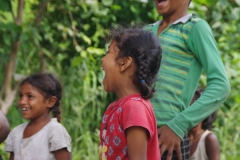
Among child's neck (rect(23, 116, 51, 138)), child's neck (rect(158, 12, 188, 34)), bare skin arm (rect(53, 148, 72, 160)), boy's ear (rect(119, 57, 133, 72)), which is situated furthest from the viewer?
child's neck (rect(23, 116, 51, 138))

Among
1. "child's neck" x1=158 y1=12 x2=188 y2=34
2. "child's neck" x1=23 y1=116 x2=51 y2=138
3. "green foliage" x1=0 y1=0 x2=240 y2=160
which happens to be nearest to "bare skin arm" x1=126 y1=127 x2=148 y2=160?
"child's neck" x1=158 y1=12 x2=188 y2=34

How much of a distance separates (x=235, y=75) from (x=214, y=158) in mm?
1714

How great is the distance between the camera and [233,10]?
5727mm

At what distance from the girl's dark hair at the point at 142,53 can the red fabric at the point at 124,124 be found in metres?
0.06

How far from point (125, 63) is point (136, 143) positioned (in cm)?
35

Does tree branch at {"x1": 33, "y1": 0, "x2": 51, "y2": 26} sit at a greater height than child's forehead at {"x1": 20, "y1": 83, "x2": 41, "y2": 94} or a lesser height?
greater

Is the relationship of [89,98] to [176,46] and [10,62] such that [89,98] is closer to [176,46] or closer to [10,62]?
[10,62]

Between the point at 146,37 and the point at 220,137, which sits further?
the point at 220,137

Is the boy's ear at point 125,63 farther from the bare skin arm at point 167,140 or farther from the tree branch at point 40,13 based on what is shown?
the tree branch at point 40,13

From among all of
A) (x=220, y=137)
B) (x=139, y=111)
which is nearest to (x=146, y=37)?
(x=139, y=111)

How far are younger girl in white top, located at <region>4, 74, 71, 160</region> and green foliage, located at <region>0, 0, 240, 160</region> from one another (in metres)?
1.63

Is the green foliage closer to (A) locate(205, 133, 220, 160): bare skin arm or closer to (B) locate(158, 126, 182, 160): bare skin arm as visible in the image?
(A) locate(205, 133, 220, 160): bare skin arm

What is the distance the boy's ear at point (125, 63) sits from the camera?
266 cm

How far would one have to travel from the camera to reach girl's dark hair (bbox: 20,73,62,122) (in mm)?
3854
